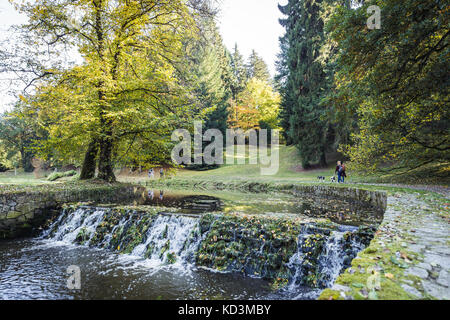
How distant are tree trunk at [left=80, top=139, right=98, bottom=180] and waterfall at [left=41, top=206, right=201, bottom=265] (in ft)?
14.2

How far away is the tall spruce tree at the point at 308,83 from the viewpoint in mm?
22188

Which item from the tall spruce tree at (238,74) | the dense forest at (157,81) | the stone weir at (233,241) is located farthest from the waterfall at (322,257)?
the tall spruce tree at (238,74)

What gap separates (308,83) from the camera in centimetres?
2302

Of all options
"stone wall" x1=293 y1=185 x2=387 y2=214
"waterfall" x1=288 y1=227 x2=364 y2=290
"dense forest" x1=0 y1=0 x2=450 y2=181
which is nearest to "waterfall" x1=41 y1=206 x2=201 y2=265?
"waterfall" x1=288 y1=227 x2=364 y2=290

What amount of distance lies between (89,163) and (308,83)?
1986 centimetres

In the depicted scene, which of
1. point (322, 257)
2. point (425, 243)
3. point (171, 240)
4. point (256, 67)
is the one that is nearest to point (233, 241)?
point (171, 240)

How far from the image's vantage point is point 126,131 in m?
11.5

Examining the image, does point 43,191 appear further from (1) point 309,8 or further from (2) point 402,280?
(1) point 309,8

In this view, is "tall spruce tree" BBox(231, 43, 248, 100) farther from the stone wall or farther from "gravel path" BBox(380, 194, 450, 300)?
"gravel path" BBox(380, 194, 450, 300)

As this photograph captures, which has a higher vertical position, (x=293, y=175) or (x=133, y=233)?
(x=293, y=175)

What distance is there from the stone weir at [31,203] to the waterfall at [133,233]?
54 cm

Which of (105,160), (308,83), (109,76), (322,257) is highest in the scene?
(308,83)

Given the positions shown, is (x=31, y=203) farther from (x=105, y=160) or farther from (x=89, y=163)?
(x=89, y=163)

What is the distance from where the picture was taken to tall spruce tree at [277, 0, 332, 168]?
22.2 meters
